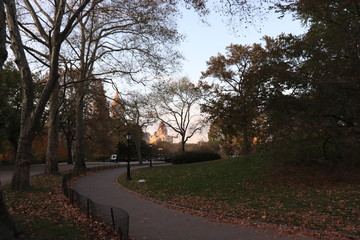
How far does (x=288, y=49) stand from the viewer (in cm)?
1659

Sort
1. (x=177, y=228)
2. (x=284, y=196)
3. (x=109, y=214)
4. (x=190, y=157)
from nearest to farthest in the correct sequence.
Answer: (x=109, y=214)
(x=177, y=228)
(x=284, y=196)
(x=190, y=157)

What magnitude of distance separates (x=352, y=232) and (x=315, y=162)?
12646 millimetres

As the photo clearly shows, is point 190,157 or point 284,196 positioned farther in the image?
point 190,157

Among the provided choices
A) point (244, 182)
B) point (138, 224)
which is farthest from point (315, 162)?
point (138, 224)

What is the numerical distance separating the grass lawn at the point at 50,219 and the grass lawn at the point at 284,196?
12.7 ft

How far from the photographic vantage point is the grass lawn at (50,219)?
23.2 ft

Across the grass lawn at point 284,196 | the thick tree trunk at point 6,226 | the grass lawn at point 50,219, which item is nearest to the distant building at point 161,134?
the grass lawn at point 284,196

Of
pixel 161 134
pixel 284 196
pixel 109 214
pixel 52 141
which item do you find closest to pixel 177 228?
pixel 109 214

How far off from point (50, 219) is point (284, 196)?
893 centimetres

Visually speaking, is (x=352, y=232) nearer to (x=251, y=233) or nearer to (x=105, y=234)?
(x=251, y=233)

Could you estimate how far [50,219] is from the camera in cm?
858

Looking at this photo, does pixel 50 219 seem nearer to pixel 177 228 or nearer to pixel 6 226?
pixel 6 226

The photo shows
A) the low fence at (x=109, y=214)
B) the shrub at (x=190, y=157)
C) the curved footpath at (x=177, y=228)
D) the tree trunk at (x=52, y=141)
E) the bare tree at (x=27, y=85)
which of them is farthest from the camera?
the shrub at (x=190, y=157)

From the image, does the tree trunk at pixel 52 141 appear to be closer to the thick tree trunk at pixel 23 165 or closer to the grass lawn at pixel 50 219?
the thick tree trunk at pixel 23 165
